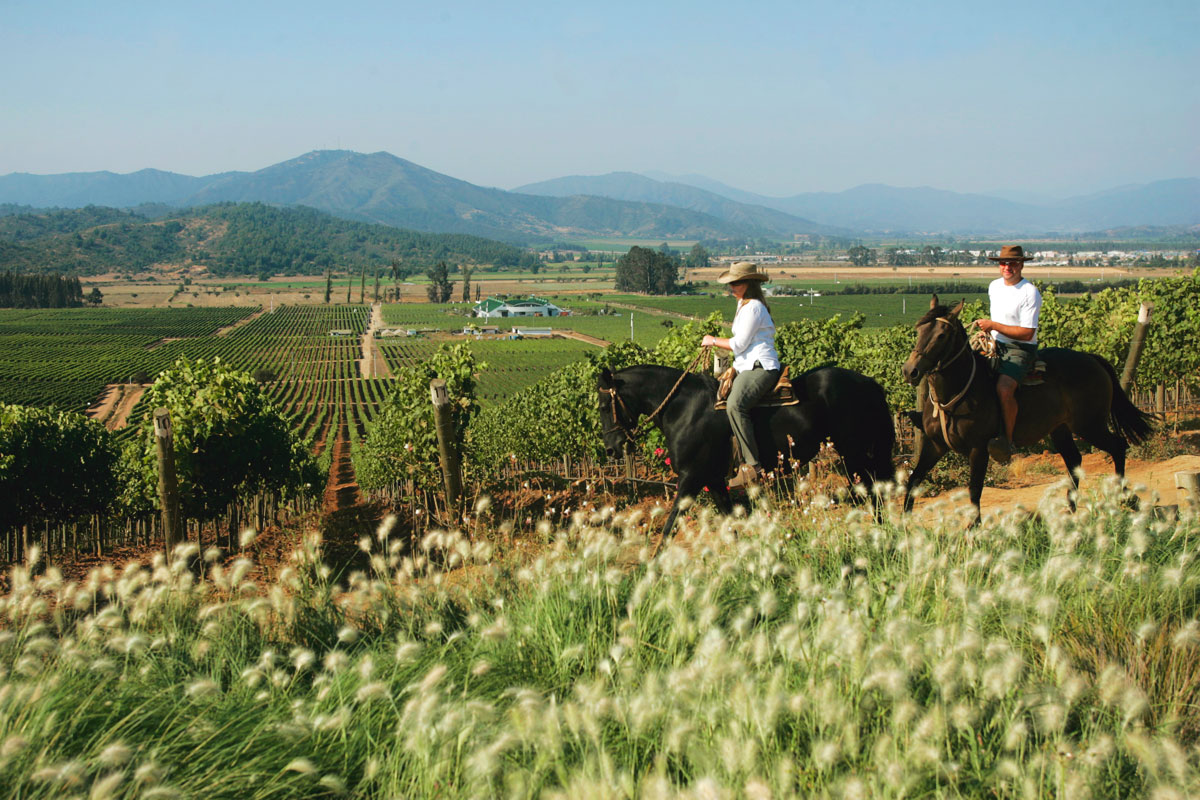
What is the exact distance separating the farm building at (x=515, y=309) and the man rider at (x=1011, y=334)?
6480 inches

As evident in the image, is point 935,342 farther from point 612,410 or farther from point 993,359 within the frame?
point 612,410

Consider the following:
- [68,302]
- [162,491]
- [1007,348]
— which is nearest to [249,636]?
[162,491]

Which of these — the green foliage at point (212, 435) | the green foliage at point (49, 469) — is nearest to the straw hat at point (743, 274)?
the green foliage at point (212, 435)

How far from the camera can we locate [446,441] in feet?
31.8

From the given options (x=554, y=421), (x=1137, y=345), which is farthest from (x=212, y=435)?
(x=1137, y=345)

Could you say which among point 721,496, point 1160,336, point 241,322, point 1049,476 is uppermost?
point 1160,336

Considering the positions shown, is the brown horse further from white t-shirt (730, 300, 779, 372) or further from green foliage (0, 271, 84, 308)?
green foliage (0, 271, 84, 308)

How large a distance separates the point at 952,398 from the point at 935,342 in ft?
2.40

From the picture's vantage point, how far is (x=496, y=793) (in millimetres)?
3264

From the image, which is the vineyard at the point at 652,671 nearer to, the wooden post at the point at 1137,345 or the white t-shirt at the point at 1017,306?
the white t-shirt at the point at 1017,306

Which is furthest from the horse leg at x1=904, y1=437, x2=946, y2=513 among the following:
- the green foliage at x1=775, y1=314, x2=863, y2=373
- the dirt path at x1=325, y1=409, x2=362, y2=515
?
the dirt path at x1=325, y1=409, x2=362, y2=515

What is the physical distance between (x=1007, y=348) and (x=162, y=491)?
9.30m

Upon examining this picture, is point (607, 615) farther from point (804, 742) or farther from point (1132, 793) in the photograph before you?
point (1132, 793)

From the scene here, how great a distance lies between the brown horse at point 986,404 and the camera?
830 centimetres
